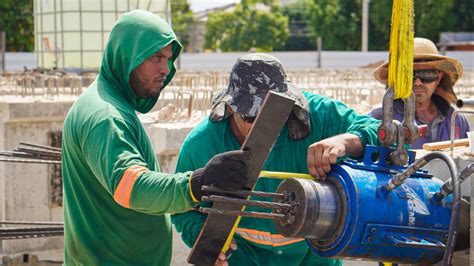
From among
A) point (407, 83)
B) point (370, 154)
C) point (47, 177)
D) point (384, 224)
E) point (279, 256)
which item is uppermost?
point (407, 83)

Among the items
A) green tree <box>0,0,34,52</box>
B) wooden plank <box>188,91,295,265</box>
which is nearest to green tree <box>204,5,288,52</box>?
green tree <box>0,0,34,52</box>

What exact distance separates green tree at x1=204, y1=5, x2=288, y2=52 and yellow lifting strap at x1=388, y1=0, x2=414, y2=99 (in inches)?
1976

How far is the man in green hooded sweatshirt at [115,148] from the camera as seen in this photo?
3.60 metres

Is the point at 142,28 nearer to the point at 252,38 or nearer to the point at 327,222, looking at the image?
the point at 327,222

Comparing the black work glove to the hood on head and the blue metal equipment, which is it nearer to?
the blue metal equipment

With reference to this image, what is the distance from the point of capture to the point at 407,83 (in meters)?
3.53

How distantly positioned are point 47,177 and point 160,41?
8.73 m

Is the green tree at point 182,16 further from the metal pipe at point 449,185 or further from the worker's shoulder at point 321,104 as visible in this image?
the metal pipe at point 449,185

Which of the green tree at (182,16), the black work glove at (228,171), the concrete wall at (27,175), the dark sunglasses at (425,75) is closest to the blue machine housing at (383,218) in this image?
the black work glove at (228,171)

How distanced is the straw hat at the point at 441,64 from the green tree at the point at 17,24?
3501cm

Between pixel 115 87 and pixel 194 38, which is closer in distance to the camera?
pixel 115 87

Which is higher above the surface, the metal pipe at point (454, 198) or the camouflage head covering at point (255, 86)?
the camouflage head covering at point (255, 86)

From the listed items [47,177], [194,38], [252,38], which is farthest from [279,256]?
[194,38]

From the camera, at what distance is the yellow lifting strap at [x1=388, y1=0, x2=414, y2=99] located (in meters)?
3.49
